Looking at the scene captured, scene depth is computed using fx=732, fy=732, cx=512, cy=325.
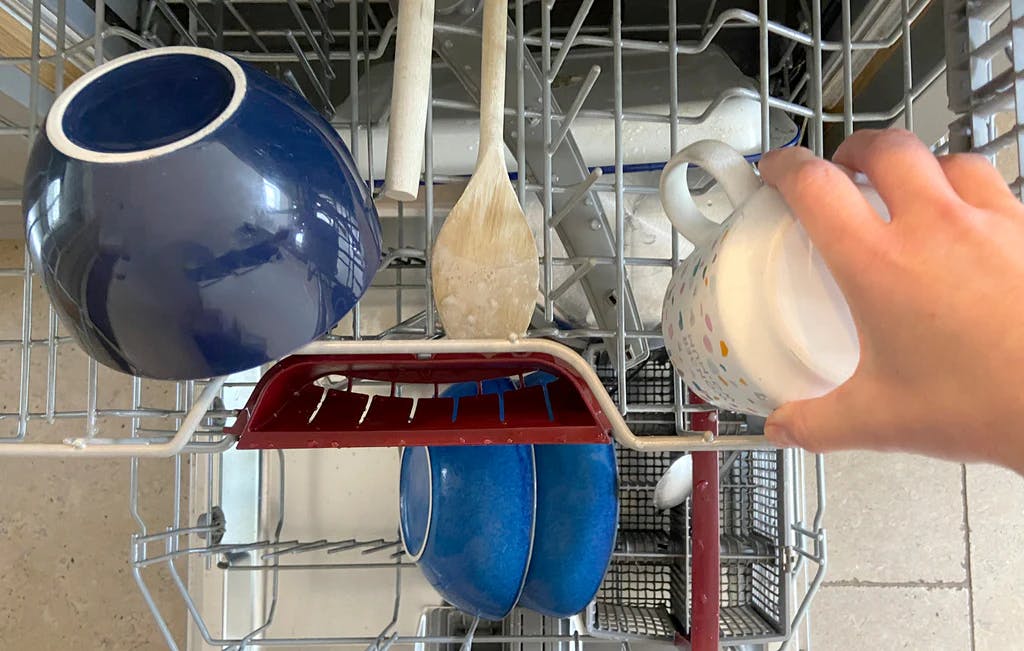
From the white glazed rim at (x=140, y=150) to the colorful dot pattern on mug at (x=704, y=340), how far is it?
212 mm

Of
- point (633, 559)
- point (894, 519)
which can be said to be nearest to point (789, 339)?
point (633, 559)

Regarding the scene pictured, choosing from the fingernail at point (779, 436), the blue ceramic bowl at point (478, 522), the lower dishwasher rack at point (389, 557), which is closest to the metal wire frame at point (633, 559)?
the lower dishwasher rack at point (389, 557)

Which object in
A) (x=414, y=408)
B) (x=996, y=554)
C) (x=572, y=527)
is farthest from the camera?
(x=996, y=554)

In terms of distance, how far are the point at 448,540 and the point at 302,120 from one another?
348 millimetres

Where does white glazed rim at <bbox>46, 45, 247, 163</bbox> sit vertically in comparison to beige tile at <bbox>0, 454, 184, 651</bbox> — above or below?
above

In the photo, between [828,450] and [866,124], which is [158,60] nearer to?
[828,450]

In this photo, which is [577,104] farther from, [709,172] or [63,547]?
[63,547]

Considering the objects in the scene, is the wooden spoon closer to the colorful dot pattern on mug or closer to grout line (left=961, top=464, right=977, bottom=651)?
the colorful dot pattern on mug

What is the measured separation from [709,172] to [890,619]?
84cm

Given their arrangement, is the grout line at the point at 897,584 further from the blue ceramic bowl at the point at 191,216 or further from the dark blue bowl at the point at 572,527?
the blue ceramic bowl at the point at 191,216

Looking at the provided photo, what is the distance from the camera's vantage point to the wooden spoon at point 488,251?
15.8 inches

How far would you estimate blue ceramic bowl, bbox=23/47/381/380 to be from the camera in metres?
0.28

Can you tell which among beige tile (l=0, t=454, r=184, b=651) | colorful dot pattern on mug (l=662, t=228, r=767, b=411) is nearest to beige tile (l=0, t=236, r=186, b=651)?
beige tile (l=0, t=454, r=184, b=651)

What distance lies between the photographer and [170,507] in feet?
3.04
